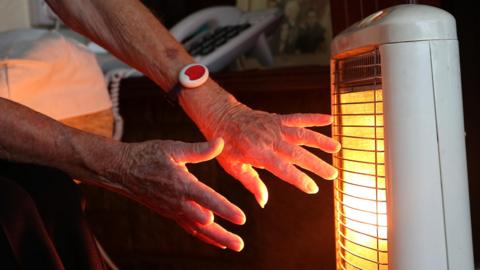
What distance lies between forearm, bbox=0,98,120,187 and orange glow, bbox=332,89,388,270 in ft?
1.07

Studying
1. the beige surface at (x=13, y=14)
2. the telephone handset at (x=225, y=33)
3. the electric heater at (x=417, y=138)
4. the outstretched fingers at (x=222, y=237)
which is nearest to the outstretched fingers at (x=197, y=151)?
the outstretched fingers at (x=222, y=237)

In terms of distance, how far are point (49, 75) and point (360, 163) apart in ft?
2.33

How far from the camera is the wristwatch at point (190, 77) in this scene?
899 mm

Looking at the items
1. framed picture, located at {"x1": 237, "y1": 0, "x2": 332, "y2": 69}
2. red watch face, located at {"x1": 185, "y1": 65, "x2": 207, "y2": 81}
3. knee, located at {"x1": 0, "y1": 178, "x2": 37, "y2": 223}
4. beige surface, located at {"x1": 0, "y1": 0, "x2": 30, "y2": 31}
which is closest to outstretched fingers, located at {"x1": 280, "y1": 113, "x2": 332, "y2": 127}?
red watch face, located at {"x1": 185, "y1": 65, "x2": 207, "y2": 81}

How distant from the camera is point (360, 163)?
678mm

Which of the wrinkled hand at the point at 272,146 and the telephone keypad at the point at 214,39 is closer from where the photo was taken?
the wrinkled hand at the point at 272,146

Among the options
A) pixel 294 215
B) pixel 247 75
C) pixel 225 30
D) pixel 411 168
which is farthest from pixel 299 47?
pixel 411 168

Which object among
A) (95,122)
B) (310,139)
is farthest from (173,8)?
(310,139)

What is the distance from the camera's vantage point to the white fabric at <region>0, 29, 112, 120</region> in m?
1.08

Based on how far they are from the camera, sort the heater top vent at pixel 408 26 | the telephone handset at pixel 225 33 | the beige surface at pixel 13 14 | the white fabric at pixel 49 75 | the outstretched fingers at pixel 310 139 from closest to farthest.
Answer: the heater top vent at pixel 408 26 < the outstretched fingers at pixel 310 139 < the white fabric at pixel 49 75 < the telephone handset at pixel 225 33 < the beige surface at pixel 13 14

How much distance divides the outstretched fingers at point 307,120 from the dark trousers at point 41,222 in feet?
1.00

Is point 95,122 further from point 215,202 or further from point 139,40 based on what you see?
point 215,202

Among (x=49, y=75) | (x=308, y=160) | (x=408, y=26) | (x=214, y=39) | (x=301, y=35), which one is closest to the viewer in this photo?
(x=408, y=26)

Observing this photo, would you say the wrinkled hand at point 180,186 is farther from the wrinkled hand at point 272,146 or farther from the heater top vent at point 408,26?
the heater top vent at point 408,26
